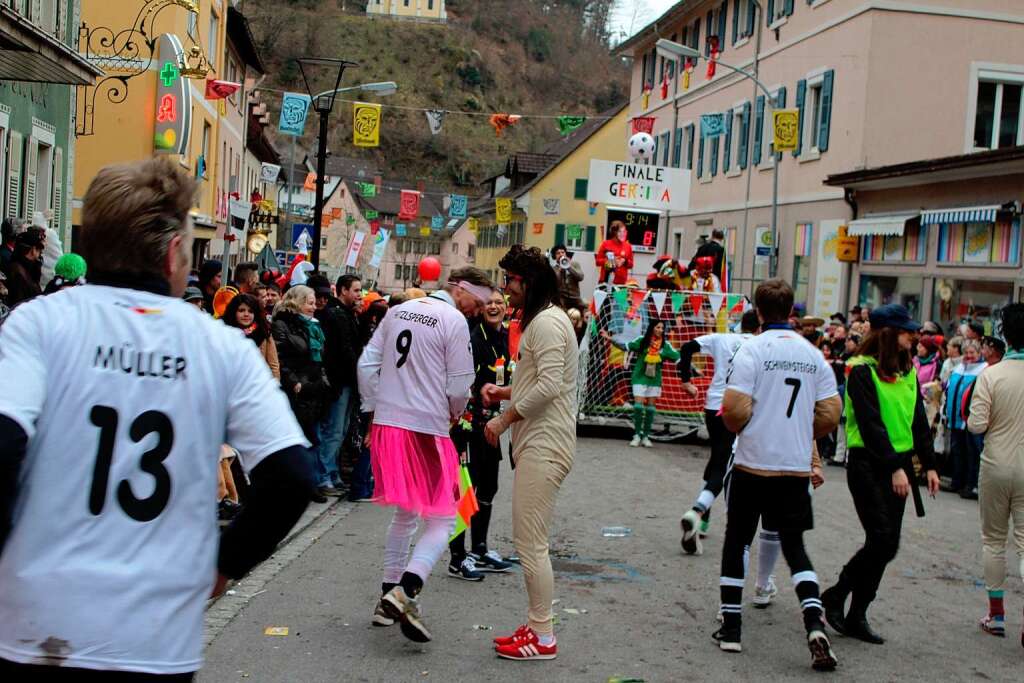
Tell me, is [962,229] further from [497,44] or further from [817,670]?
[497,44]

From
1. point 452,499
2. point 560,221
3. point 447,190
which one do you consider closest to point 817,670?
point 452,499

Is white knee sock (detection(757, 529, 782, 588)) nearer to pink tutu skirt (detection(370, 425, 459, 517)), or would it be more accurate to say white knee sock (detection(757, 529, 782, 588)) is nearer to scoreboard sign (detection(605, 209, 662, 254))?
pink tutu skirt (detection(370, 425, 459, 517))

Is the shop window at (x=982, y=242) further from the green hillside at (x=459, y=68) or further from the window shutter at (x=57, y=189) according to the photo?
the green hillside at (x=459, y=68)

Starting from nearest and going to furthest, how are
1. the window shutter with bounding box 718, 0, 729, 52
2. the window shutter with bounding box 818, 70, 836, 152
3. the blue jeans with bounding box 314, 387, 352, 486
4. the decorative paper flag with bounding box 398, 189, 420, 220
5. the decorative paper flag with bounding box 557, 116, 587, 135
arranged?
the blue jeans with bounding box 314, 387, 352, 486
the window shutter with bounding box 818, 70, 836, 152
the decorative paper flag with bounding box 557, 116, 587, 135
the window shutter with bounding box 718, 0, 729, 52
the decorative paper flag with bounding box 398, 189, 420, 220

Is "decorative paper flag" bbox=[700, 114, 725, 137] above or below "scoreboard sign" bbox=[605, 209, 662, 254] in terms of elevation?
above

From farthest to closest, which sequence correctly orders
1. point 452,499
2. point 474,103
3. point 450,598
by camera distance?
point 474,103, point 450,598, point 452,499

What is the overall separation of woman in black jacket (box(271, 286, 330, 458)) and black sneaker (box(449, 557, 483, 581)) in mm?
2997

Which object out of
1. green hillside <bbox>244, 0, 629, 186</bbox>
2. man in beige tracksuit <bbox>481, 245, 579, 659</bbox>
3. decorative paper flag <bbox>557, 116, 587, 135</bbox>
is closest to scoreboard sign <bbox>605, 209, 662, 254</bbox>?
decorative paper flag <bbox>557, 116, 587, 135</bbox>

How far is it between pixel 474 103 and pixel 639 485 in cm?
11637

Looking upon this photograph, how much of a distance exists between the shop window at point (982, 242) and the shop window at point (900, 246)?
72cm

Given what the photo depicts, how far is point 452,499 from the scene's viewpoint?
6859 millimetres

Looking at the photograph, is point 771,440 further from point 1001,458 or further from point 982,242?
point 982,242

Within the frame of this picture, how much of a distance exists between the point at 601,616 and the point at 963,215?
17.3 m

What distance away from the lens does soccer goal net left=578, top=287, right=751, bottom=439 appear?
17672mm
